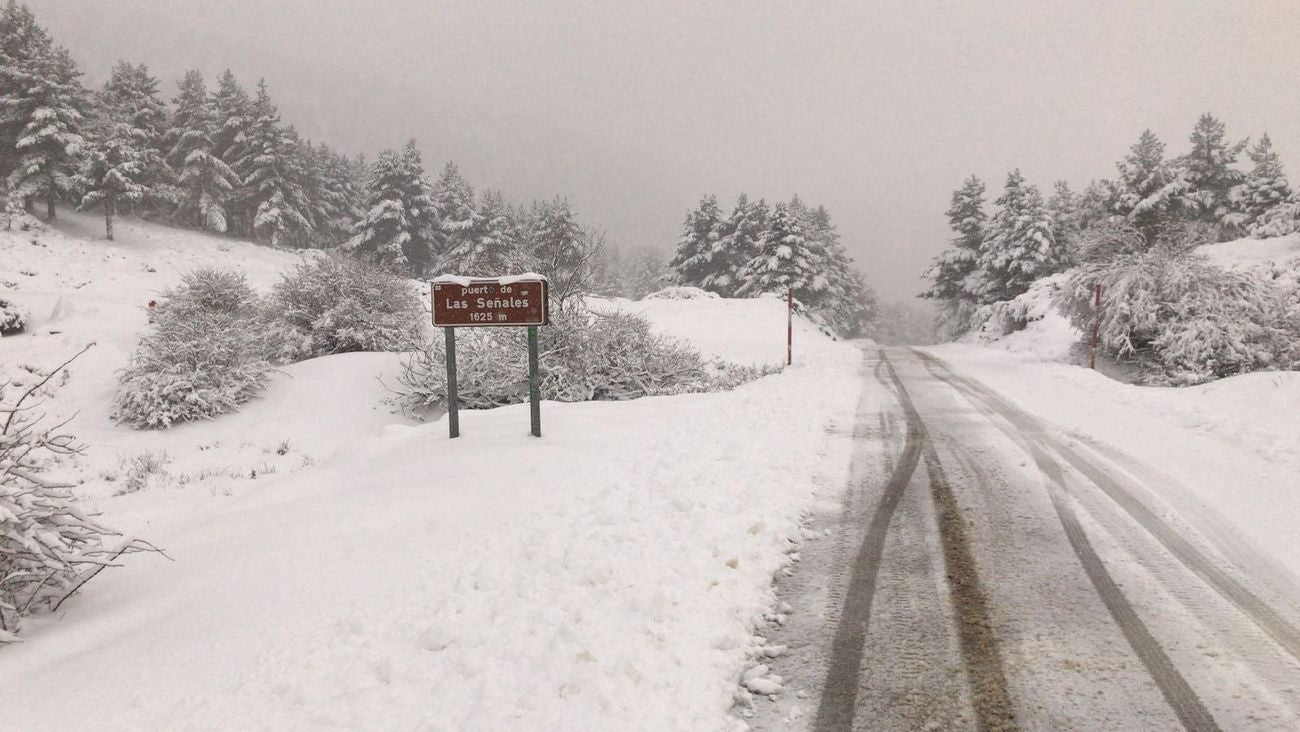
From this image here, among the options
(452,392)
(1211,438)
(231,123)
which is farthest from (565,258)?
(231,123)

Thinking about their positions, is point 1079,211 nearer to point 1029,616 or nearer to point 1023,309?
point 1023,309

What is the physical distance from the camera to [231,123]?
42.2 meters

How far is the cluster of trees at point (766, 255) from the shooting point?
39781 millimetres

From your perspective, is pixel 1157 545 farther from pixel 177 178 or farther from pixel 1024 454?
pixel 177 178

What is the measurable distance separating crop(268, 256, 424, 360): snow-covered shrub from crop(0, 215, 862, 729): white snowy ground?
367 inches

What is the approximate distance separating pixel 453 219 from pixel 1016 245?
36043 mm

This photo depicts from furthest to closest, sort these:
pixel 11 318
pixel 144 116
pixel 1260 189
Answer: pixel 144 116 → pixel 1260 189 → pixel 11 318

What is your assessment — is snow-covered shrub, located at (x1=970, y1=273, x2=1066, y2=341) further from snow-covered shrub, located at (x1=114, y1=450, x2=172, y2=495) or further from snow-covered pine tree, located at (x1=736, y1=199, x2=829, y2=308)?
snow-covered shrub, located at (x1=114, y1=450, x2=172, y2=495)

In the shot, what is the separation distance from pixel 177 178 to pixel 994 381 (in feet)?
162

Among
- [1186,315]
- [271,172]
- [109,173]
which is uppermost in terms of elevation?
[271,172]

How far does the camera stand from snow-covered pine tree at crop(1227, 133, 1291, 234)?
36541 mm

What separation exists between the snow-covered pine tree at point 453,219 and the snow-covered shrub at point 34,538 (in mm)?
38542

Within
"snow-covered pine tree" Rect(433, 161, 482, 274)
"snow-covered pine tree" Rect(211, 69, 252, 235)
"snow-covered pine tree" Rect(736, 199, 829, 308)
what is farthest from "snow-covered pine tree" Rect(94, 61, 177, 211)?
"snow-covered pine tree" Rect(736, 199, 829, 308)

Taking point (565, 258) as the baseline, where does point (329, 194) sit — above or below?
above
